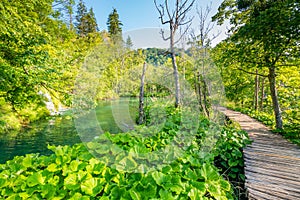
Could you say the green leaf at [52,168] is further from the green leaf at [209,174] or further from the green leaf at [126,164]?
the green leaf at [209,174]

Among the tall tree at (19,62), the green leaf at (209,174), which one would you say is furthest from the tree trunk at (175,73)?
the green leaf at (209,174)

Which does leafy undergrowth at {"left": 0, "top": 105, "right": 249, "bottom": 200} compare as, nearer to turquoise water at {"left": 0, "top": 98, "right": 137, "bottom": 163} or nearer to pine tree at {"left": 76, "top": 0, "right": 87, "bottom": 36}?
turquoise water at {"left": 0, "top": 98, "right": 137, "bottom": 163}

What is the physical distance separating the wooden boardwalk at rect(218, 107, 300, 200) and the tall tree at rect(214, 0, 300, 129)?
5.46 ft

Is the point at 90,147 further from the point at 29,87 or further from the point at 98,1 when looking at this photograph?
the point at 98,1

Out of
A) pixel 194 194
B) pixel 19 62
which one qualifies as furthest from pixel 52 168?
pixel 19 62

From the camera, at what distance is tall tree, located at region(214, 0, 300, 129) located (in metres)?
3.51

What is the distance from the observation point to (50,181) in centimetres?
128

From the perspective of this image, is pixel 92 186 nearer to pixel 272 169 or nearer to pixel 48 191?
pixel 48 191

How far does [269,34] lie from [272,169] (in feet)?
9.82

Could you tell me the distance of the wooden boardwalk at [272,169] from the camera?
2043 mm

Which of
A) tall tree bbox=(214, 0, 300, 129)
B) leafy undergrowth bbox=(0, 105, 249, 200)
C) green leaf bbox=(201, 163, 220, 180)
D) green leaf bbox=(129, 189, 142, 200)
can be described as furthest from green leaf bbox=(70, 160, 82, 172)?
tall tree bbox=(214, 0, 300, 129)

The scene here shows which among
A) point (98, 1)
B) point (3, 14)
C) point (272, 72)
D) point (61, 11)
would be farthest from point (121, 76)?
point (272, 72)

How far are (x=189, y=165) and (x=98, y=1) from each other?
5.50 m

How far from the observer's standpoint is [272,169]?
8.29 ft
